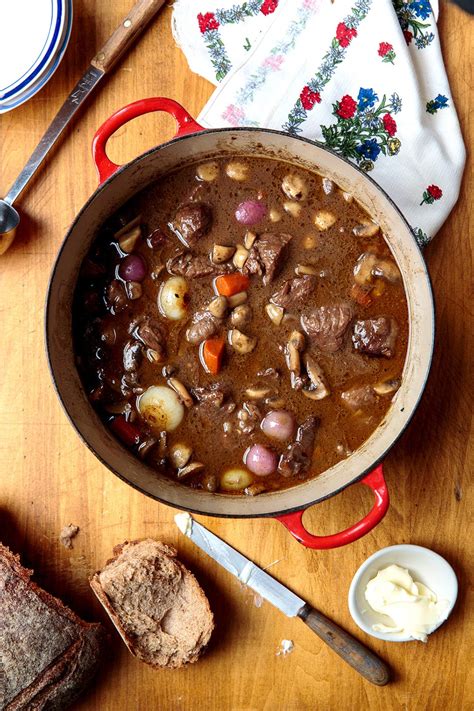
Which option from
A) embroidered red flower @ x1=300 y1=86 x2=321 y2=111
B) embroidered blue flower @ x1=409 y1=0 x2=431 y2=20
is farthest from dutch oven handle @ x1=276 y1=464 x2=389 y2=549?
embroidered blue flower @ x1=409 y1=0 x2=431 y2=20

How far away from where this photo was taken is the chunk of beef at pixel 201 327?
2686 mm

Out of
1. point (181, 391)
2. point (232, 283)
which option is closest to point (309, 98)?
point (232, 283)

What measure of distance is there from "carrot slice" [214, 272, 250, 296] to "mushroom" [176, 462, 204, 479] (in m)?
0.64

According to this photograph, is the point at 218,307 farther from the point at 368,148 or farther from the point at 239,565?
the point at 239,565

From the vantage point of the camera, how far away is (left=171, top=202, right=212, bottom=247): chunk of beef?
2674 mm

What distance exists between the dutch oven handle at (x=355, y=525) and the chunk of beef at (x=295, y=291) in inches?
26.3

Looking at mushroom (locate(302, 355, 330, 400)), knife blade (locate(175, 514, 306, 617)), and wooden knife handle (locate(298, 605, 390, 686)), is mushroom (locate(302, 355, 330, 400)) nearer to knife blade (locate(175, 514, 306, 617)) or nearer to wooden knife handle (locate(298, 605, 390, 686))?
knife blade (locate(175, 514, 306, 617))

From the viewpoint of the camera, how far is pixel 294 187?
8.98 ft

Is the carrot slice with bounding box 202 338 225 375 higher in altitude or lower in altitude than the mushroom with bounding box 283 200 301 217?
lower

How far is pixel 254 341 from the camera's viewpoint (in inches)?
107

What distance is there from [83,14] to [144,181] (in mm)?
840

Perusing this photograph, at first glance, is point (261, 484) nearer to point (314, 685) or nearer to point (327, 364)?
point (327, 364)

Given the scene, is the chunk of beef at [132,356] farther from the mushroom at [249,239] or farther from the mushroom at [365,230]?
the mushroom at [365,230]

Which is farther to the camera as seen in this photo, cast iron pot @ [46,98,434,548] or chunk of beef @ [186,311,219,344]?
chunk of beef @ [186,311,219,344]
